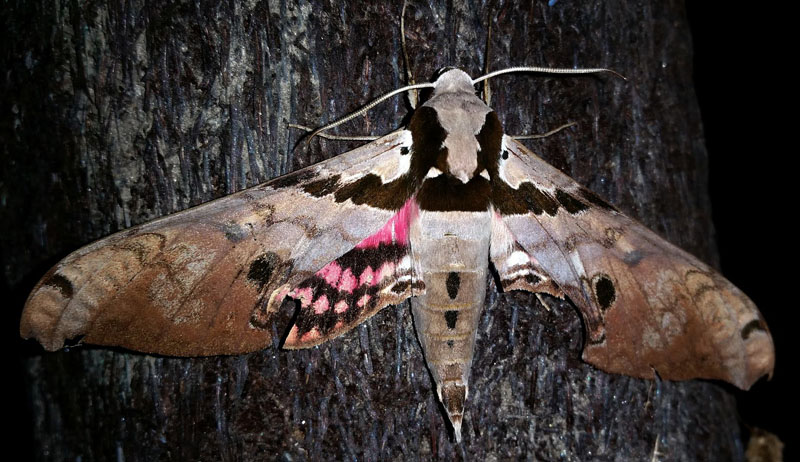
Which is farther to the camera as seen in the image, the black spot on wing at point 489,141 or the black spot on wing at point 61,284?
the black spot on wing at point 489,141

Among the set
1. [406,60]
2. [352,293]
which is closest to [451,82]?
[406,60]

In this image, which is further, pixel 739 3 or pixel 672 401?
pixel 739 3

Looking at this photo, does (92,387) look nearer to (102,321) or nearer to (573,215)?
(102,321)

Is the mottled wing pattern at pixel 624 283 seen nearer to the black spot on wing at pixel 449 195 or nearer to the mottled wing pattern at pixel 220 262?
the black spot on wing at pixel 449 195

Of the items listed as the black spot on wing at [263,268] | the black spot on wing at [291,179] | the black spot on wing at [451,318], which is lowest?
the black spot on wing at [451,318]

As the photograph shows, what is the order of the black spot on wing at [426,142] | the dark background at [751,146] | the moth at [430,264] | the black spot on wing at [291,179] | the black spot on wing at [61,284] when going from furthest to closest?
the dark background at [751,146]
the black spot on wing at [426,142]
the black spot on wing at [291,179]
the moth at [430,264]
the black spot on wing at [61,284]

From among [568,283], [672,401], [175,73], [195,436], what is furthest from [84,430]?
[672,401]

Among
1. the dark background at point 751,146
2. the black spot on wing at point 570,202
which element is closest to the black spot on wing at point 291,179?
the black spot on wing at point 570,202

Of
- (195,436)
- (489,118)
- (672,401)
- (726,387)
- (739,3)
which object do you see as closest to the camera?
(195,436)
